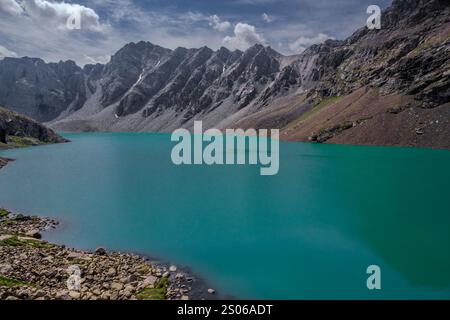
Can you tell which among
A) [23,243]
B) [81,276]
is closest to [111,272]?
[81,276]

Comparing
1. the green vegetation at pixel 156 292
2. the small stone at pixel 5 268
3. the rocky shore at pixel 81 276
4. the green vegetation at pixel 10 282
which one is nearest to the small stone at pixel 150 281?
the rocky shore at pixel 81 276

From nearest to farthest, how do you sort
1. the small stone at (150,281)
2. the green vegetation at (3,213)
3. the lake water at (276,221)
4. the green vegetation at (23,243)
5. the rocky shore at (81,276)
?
the rocky shore at (81,276)
the small stone at (150,281)
the lake water at (276,221)
the green vegetation at (23,243)
the green vegetation at (3,213)

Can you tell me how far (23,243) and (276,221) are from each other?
88.6 feet

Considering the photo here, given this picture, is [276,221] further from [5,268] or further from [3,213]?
[3,213]

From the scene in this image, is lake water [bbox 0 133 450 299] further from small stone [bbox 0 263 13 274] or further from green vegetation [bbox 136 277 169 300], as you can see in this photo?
small stone [bbox 0 263 13 274]

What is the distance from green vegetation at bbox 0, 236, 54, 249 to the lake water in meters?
3.10

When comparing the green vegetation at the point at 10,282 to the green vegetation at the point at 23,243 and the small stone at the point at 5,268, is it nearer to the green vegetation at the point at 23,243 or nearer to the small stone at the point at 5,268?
the small stone at the point at 5,268

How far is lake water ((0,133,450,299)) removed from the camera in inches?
1154

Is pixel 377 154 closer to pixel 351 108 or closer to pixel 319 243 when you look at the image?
pixel 351 108

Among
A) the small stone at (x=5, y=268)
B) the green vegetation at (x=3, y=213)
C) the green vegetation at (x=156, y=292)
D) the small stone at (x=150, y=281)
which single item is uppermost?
the green vegetation at (x=3, y=213)

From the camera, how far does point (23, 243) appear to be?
36531 millimetres

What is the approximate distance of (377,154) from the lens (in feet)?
379

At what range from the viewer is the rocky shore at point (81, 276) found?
2483 centimetres

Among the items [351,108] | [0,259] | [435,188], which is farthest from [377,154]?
[0,259]
